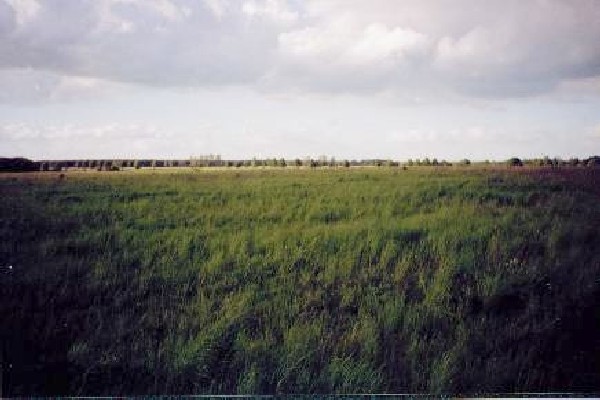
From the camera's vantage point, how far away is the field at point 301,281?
2.98 m

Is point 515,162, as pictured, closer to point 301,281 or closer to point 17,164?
point 301,281

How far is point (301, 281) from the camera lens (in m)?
3.57

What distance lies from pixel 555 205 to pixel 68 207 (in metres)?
4.16

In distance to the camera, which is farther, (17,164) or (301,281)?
(17,164)

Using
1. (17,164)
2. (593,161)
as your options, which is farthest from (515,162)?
(17,164)

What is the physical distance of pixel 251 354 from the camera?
117 inches

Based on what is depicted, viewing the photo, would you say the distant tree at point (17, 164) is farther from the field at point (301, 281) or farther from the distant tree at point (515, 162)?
the distant tree at point (515, 162)

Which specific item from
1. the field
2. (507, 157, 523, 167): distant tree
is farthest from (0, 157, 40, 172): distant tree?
(507, 157, 523, 167): distant tree

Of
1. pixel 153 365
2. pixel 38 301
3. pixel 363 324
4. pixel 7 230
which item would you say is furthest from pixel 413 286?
pixel 7 230

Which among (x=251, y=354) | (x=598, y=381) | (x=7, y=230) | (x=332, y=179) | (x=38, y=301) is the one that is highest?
(x=332, y=179)

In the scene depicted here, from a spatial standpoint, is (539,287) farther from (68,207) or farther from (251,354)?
(68,207)

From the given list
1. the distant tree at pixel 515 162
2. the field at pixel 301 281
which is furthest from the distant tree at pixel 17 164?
the distant tree at pixel 515 162

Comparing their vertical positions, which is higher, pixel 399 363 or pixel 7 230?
pixel 7 230

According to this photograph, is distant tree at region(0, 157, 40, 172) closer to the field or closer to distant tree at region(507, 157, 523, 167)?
the field
